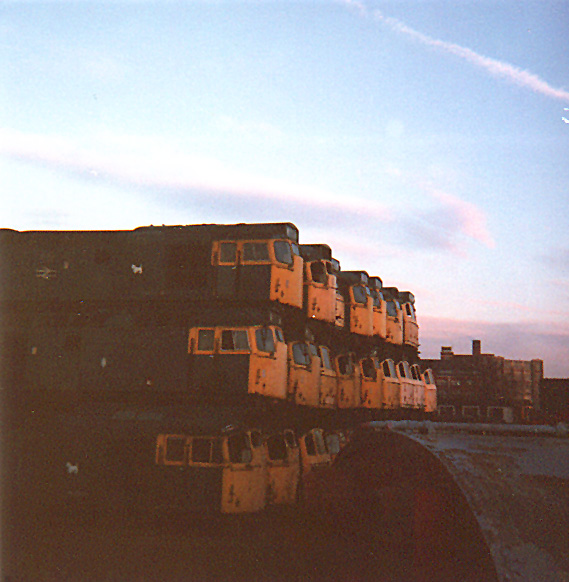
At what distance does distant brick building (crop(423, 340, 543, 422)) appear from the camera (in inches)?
2024

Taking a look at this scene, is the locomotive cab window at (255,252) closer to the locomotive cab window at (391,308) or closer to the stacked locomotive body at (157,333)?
the stacked locomotive body at (157,333)

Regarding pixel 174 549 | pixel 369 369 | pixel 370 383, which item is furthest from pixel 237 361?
pixel 369 369

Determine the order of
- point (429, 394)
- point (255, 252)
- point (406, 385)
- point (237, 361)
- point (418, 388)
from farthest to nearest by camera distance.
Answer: point (429, 394), point (418, 388), point (406, 385), point (255, 252), point (237, 361)

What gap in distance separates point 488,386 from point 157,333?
36.9 metres

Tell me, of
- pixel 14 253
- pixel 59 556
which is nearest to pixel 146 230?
pixel 14 253

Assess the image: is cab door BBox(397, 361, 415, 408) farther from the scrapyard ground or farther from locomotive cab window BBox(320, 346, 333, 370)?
the scrapyard ground

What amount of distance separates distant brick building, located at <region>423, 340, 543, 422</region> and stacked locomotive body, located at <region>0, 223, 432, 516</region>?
28634 millimetres

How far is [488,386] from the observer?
5212 centimetres

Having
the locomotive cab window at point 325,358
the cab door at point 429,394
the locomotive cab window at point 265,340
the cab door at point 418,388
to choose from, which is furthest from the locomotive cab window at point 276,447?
the cab door at point 429,394

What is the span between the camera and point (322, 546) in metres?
15.6

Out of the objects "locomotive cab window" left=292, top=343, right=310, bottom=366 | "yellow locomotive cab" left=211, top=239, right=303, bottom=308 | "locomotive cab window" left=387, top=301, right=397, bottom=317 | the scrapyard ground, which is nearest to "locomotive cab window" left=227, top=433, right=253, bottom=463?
the scrapyard ground

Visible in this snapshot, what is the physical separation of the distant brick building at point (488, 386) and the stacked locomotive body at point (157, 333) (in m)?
28.6

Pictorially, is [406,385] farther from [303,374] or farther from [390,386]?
[303,374]

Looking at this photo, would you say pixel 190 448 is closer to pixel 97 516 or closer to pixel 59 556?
pixel 97 516
